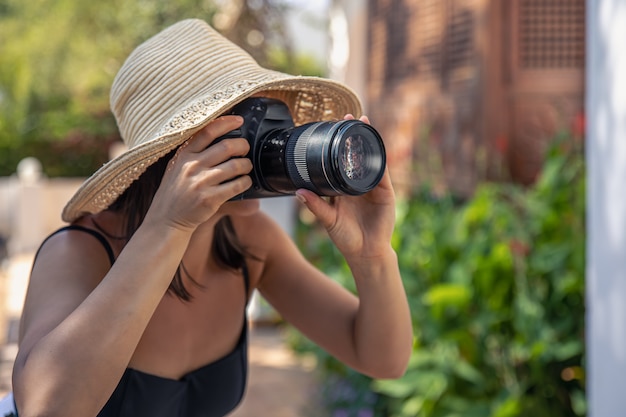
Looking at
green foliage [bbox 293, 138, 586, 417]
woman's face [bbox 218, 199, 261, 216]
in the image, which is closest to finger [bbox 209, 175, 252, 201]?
woman's face [bbox 218, 199, 261, 216]

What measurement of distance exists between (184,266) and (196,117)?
0.42 metres

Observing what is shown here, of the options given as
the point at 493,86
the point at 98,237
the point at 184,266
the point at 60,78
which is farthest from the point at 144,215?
the point at 60,78

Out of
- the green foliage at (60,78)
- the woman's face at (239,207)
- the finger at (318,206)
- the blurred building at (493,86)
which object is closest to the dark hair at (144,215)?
the woman's face at (239,207)

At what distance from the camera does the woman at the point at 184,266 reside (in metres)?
1.11

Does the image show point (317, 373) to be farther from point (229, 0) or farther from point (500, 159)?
point (229, 0)

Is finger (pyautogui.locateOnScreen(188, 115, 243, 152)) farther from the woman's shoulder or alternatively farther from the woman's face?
the woman's shoulder

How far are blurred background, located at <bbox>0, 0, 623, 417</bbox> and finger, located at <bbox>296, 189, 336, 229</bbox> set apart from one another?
0.76 m

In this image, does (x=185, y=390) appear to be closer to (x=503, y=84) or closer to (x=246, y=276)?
(x=246, y=276)

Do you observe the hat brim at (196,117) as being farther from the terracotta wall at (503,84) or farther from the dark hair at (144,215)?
the terracotta wall at (503,84)

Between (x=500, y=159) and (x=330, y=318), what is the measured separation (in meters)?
2.40

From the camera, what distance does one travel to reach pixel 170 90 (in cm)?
131

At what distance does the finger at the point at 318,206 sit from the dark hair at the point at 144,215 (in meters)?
0.22

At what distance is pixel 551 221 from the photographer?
9.54 ft

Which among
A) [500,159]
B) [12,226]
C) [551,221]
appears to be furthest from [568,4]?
[12,226]
